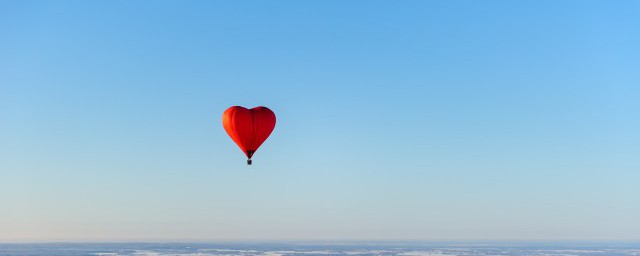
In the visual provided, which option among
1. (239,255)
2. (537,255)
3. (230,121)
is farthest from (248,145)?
(537,255)

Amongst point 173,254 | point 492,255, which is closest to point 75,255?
point 173,254

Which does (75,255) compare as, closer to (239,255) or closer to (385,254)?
(239,255)

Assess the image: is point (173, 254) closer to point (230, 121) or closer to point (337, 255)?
point (337, 255)

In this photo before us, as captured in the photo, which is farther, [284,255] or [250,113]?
[284,255]
